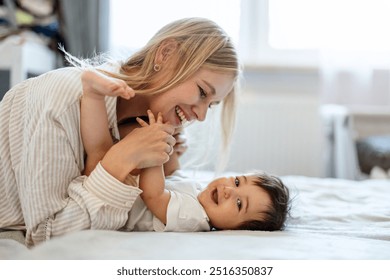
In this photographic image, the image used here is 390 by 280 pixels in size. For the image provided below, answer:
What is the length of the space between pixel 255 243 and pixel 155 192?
26cm

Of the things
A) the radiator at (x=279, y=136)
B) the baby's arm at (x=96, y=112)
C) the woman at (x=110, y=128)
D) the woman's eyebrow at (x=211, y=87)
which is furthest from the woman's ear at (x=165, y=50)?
the radiator at (x=279, y=136)

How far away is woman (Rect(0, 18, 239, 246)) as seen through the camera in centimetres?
99

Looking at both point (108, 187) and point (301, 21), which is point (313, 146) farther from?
point (108, 187)

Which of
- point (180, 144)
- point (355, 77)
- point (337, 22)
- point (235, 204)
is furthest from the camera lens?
point (355, 77)

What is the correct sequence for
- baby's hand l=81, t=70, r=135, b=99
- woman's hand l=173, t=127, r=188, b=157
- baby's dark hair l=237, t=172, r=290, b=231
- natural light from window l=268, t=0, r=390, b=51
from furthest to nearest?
natural light from window l=268, t=0, r=390, b=51
woman's hand l=173, t=127, r=188, b=157
baby's dark hair l=237, t=172, r=290, b=231
baby's hand l=81, t=70, r=135, b=99

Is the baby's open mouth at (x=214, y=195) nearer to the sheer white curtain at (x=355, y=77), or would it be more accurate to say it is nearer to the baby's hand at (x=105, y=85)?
the baby's hand at (x=105, y=85)

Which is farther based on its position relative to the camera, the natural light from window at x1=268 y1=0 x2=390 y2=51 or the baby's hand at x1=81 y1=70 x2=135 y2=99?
the natural light from window at x1=268 y1=0 x2=390 y2=51

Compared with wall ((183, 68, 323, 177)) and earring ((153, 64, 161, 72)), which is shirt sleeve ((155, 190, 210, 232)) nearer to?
earring ((153, 64, 161, 72))

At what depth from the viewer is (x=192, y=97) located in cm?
116

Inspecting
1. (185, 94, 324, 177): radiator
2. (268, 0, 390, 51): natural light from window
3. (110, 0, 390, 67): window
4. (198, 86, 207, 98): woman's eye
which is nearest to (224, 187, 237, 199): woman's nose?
(198, 86, 207, 98): woman's eye

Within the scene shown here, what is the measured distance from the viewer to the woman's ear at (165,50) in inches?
46.4

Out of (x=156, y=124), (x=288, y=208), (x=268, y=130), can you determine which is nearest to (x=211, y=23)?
(x=156, y=124)

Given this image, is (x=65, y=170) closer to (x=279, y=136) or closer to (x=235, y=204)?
(x=235, y=204)

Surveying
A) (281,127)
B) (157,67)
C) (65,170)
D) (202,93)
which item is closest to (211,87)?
(202,93)
